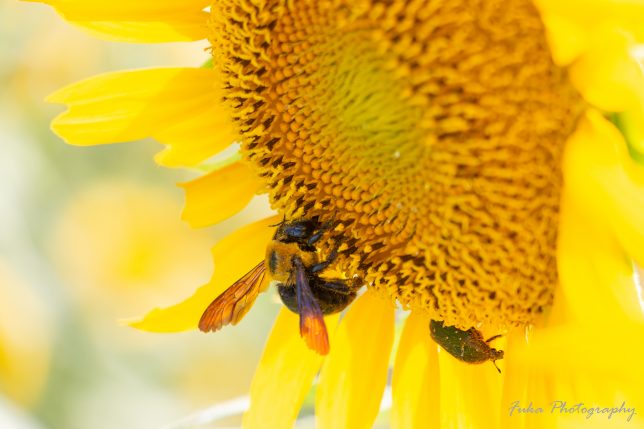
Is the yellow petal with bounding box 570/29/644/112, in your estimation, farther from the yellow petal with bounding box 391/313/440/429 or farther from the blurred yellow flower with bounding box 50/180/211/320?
the blurred yellow flower with bounding box 50/180/211/320

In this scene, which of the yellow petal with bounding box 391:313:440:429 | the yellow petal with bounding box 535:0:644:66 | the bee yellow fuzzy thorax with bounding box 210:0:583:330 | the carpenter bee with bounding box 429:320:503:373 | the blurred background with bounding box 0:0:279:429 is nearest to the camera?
the yellow petal with bounding box 535:0:644:66

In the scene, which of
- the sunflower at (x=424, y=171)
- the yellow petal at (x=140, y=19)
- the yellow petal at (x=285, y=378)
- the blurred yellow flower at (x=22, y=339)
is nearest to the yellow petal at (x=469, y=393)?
the sunflower at (x=424, y=171)

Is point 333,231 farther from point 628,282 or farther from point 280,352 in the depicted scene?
point 628,282

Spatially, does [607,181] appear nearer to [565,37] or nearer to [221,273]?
[565,37]

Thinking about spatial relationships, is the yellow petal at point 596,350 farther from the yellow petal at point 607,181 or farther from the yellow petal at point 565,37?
the yellow petal at point 565,37

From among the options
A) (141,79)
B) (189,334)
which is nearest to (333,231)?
(141,79)

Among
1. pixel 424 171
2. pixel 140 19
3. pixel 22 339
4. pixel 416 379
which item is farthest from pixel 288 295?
pixel 22 339

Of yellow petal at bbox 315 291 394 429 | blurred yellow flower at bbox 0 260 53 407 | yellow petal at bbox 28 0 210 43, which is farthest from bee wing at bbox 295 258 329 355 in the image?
blurred yellow flower at bbox 0 260 53 407
